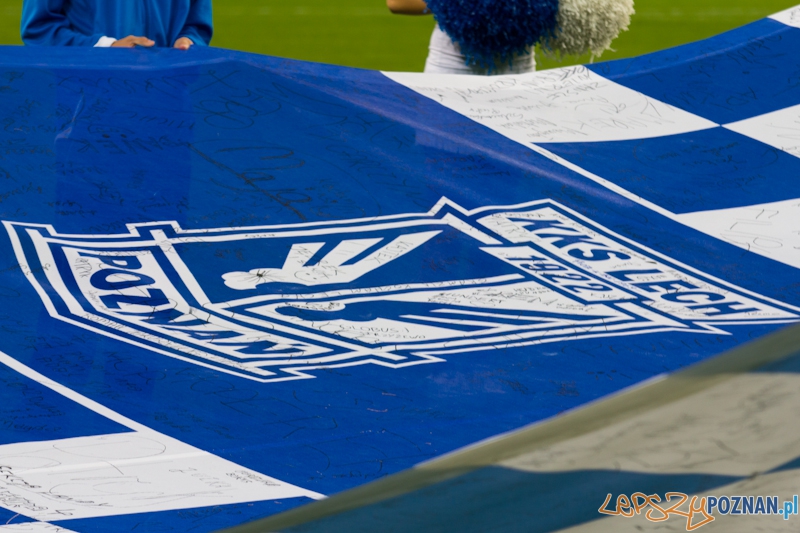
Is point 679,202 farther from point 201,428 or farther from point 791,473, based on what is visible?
point 791,473

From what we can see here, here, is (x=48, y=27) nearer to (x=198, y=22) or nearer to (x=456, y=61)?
(x=198, y=22)

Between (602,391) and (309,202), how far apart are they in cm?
56

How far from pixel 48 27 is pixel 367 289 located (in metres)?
0.75

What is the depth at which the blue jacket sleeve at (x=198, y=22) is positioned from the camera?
170 centimetres

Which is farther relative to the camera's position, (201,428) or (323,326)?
(323,326)

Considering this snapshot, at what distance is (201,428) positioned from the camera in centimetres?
98

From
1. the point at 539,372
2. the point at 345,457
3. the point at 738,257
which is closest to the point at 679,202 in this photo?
the point at 738,257

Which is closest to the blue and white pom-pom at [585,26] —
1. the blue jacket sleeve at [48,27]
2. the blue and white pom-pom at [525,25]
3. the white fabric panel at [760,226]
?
the blue and white pom-pom at [525,25]

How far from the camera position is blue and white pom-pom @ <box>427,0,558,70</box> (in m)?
1.77

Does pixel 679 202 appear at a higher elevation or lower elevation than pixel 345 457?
higher

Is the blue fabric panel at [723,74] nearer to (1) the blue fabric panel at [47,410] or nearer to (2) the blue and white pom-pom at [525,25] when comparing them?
(2) the blue and white pom-pom at [525,25]

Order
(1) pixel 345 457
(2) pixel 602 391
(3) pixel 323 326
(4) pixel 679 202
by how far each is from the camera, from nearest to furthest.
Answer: (1) pixel 345 457 → (2) pixel 602 391 → (3) pixel 323 326 → (4) pixel 679 202
